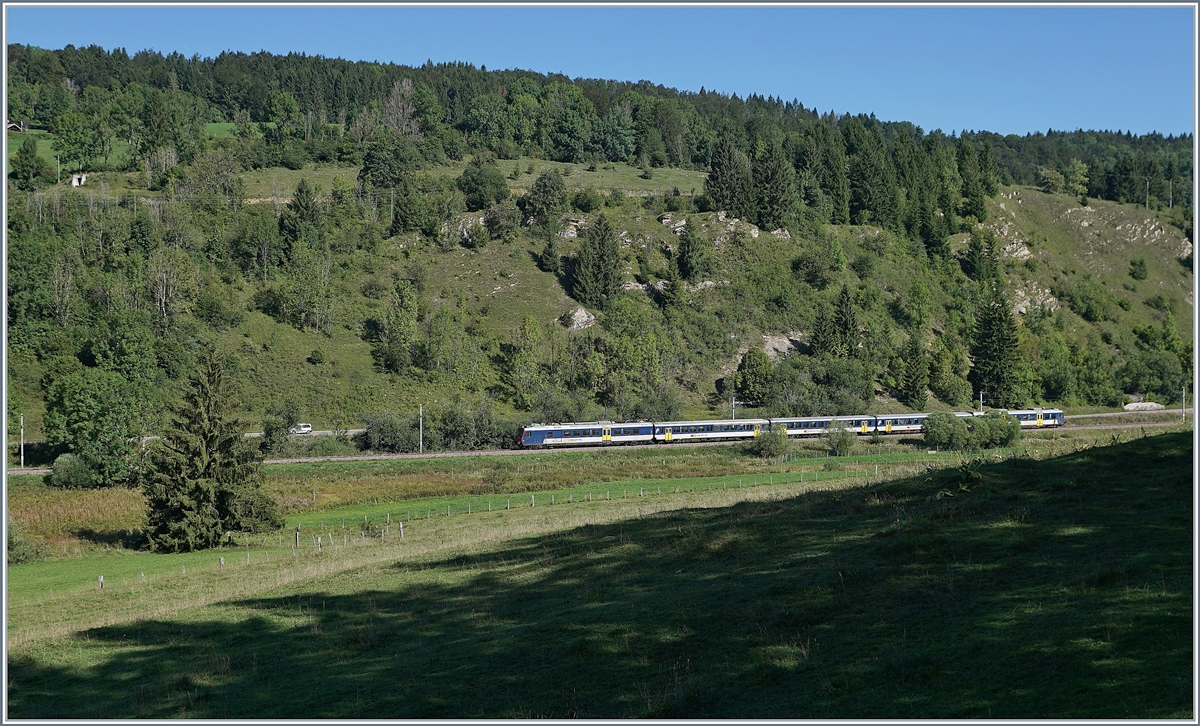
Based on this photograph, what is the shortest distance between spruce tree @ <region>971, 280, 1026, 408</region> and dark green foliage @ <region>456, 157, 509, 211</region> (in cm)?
6814

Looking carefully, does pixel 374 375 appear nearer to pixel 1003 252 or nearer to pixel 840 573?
pixel 840 573

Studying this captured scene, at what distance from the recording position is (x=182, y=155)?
150m

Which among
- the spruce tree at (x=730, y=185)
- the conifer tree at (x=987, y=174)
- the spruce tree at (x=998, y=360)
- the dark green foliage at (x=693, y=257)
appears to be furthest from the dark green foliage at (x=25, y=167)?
the conifer tree at (x=987, y=174)

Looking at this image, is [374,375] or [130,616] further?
[374,375]

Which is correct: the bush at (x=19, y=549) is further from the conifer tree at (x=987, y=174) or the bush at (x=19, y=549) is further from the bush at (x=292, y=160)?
the conifer tree at (x=987, y=174)

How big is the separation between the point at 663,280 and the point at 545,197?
852 inches

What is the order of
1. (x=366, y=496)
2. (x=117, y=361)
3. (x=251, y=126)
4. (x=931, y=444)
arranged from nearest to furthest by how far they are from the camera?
(x=366, y=496), (x=931, y=444), (x=117, y=361), (x=251, y=126)

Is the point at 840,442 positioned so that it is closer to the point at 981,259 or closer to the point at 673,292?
the point at 673,292

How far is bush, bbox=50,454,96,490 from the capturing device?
6856 cm

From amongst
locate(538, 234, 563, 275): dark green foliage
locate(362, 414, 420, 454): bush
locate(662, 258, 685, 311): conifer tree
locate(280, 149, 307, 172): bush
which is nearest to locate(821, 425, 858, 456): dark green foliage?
locate(362, 414, 420, 454): bush

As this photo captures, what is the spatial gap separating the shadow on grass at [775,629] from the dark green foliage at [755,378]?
261 ft

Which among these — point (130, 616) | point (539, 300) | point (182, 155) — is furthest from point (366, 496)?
point (182, 155)

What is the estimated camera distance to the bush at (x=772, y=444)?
8244cm

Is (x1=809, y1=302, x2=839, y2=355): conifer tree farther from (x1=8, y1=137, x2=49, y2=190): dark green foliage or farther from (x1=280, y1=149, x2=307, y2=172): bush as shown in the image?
(x1=8, y1=137, x2=49, y2=190): dark green foliage
